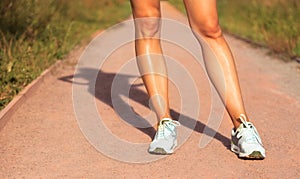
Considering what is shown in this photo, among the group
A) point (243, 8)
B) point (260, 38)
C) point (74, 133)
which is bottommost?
point (243, 8)

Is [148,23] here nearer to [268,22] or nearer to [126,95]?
[126,95]

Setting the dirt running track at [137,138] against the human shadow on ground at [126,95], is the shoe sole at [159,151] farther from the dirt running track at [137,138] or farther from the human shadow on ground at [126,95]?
the human shadow on ground at [126,95]

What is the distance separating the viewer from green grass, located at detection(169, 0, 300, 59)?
8.75m

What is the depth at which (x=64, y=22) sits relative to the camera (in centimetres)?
1011

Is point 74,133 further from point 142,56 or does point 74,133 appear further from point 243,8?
point 243,8

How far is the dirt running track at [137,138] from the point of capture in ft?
12.2

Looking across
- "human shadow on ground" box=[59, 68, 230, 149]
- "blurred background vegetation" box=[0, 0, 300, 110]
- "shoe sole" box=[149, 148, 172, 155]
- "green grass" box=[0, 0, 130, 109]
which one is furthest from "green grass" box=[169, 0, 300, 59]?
"shoe sole" box=[149, 148, 172, 155]

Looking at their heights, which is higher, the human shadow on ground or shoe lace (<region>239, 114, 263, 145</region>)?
shoe lace (<region>239, 114, 263, 145</region>)

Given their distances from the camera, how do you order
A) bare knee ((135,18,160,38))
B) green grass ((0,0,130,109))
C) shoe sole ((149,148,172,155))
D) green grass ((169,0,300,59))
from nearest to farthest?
shoe sole ((149,148,172,155)) < bare knee ((135,18,160,38)) < green grass ((0,0,130,109)) < green grass ((169,0,300,59))

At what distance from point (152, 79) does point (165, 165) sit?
0.66m

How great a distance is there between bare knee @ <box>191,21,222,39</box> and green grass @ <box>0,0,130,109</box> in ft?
6.69

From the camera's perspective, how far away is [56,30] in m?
8.94

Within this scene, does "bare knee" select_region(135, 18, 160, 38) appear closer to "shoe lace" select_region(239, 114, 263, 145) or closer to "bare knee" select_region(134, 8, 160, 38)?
"bare knee" select_region(134, 8, 160, 38)

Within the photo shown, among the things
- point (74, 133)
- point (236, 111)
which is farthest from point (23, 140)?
point (236, 111)
